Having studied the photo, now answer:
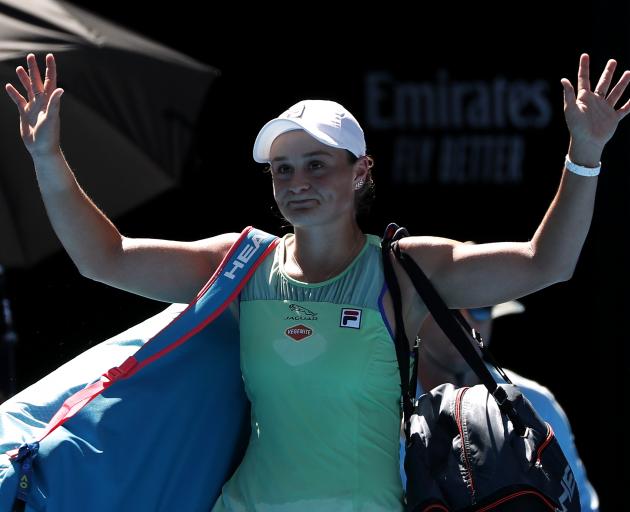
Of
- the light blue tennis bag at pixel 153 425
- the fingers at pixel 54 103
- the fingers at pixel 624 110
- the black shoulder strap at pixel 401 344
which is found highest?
the fingers at pixel 624 110

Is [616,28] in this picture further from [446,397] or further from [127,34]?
[446,397]

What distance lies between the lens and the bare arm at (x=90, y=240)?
9.76 feet

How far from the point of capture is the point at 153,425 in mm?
3090

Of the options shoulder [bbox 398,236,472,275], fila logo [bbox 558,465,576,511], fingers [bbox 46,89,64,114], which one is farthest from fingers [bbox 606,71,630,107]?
fingers [bbox 46,89,64,114]

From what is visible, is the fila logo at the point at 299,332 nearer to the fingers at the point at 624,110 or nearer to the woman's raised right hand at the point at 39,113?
the woman's raised right hand at the point at 39,113

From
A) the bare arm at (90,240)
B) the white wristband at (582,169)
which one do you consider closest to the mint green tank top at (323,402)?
the bare arm at (90,240)

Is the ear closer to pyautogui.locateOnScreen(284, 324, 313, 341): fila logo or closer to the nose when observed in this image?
the nose

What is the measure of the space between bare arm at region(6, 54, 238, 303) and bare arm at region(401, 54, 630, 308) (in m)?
0.55

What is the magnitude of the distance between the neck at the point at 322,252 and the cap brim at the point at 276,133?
20 centimetres

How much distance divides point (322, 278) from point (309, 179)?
234 millimetres

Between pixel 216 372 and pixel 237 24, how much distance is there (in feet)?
10.1

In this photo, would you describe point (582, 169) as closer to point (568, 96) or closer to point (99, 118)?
point (568, 96)

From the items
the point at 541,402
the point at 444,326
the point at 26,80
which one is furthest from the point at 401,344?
the point at 541,402

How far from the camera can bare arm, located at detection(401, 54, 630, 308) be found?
9.02 ft
